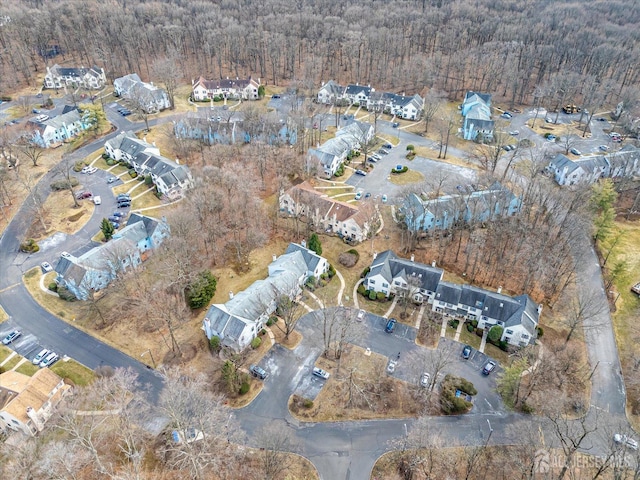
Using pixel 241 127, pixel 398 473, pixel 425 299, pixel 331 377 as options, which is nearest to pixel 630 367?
pixel 425 299

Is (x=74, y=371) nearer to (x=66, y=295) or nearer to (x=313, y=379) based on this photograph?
(x=66, y=295)

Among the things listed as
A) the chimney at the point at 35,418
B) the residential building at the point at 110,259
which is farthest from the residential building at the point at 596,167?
the chimney at the point at 35,418

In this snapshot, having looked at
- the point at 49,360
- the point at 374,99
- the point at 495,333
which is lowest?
the point at 49,360

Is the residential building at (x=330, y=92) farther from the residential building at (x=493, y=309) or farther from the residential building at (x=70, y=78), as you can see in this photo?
the residential building at (x=493, y=309)

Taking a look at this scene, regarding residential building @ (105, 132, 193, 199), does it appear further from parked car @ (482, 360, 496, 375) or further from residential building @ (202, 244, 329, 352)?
parked car @ (482, 360, 496, 375)

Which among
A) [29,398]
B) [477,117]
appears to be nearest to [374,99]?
[477,117]

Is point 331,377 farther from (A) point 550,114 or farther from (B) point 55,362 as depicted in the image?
(A) point 550,114
